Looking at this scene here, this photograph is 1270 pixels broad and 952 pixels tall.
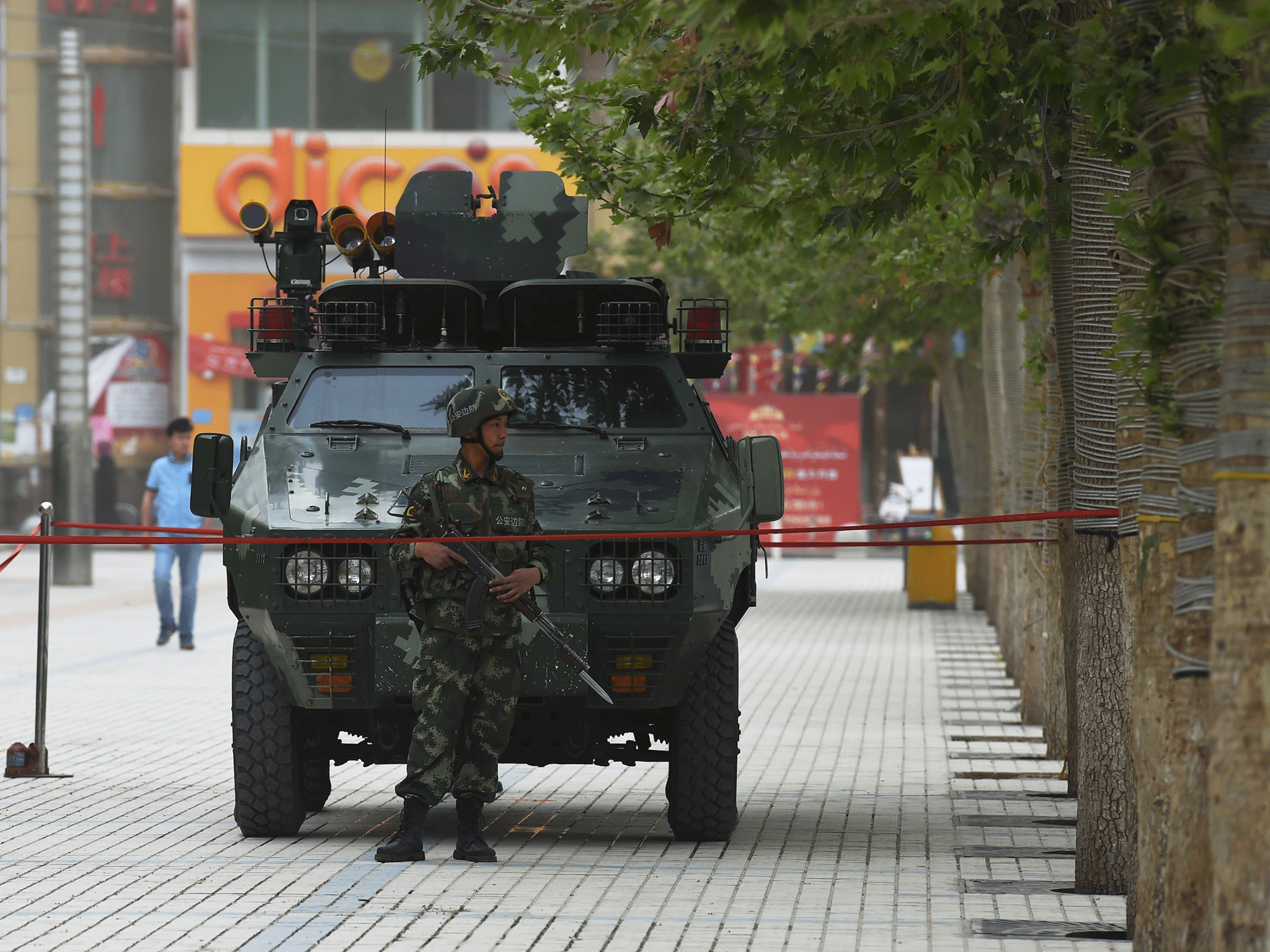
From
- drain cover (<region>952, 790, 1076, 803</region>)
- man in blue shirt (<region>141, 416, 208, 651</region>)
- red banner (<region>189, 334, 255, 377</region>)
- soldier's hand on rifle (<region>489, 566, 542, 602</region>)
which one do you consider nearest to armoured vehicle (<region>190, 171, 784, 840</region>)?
soldier's hand on rifle (<region>489, 566, 542, 602</region>)

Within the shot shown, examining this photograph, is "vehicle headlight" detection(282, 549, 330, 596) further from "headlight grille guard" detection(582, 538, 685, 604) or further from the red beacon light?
the red beacon light

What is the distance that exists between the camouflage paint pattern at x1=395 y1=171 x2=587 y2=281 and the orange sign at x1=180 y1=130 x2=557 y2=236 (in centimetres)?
3446

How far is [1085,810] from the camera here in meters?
7.40

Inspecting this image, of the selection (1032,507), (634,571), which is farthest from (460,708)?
(1032,507)

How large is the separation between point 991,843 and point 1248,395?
4272 millimetres

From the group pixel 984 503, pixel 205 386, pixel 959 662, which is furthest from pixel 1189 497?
pixel 205 386

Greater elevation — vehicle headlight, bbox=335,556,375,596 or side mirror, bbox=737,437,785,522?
side mirror, bbox=737,437,785,522

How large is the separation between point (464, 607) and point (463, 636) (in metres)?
0.11

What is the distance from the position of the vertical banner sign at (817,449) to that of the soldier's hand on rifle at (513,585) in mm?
20620

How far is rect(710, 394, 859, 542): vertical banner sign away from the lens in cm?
2823

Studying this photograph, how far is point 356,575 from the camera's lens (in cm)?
789

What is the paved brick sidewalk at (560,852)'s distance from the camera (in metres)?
6.70

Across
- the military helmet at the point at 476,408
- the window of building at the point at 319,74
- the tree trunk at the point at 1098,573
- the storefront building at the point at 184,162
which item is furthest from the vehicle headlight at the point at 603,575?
the window of building at the point at 319,74

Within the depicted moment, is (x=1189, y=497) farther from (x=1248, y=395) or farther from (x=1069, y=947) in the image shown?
(x=1069, y=947)
